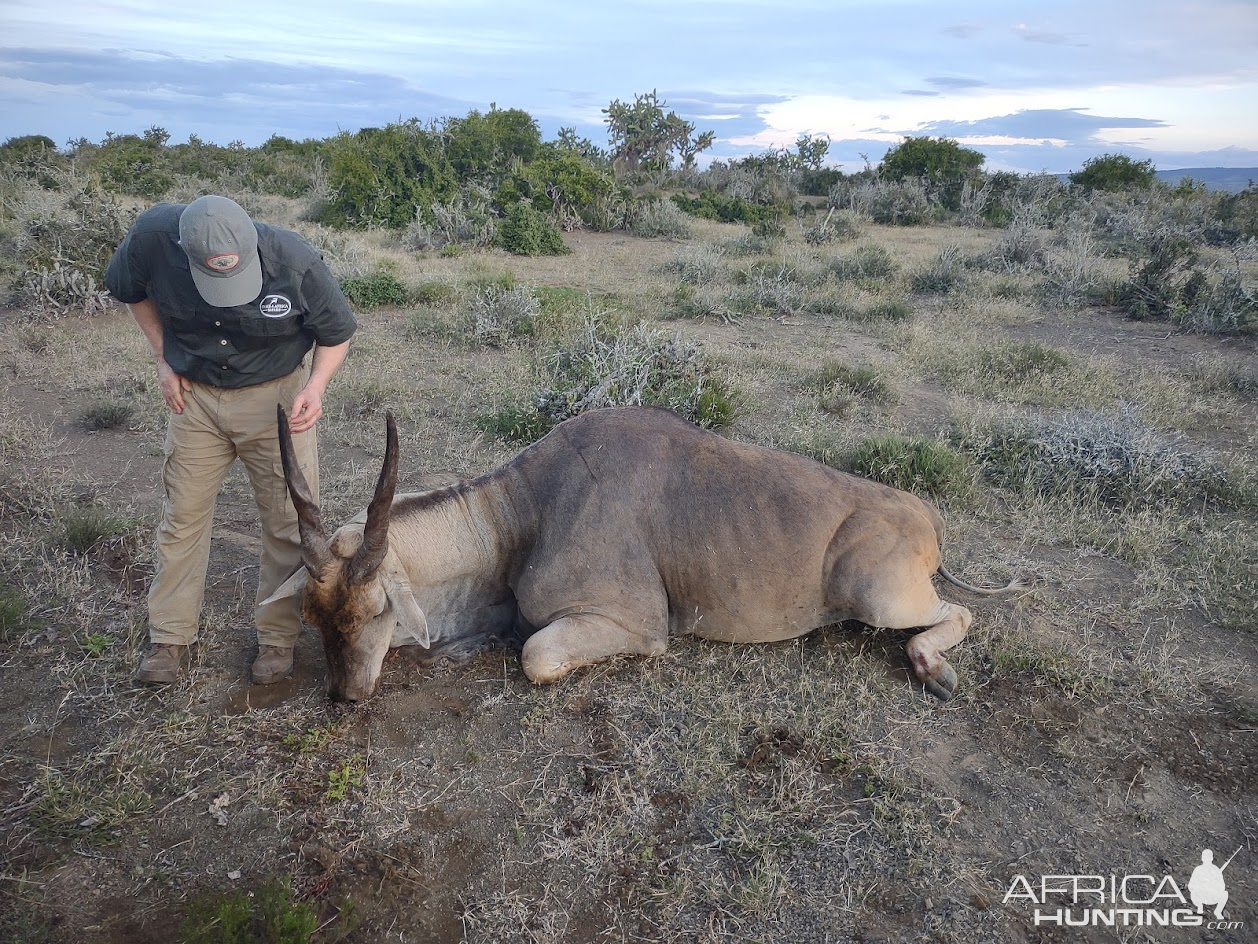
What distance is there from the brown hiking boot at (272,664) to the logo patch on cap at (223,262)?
2.01 m

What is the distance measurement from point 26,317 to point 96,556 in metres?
7.71

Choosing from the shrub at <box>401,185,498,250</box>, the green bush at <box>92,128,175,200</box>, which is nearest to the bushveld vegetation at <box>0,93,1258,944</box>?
the shrub at <box>401,185,498,250</box>

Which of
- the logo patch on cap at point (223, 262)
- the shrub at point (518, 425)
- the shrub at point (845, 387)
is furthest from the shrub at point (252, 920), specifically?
the shrub at point (845, 387)

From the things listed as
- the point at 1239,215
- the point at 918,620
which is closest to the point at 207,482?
the point at 918,620

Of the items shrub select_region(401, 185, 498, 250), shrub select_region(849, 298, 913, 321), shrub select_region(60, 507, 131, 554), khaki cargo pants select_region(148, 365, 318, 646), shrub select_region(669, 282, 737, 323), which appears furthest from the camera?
shrub select_region(401, 185, 498, 250)

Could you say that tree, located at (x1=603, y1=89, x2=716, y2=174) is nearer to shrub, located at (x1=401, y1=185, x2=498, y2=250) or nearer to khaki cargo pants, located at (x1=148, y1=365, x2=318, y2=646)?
shrub, located at (x1=401, y1=185, x2=498, y2=250)

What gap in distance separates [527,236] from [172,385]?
13.8 meters

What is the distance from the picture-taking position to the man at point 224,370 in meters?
3.99

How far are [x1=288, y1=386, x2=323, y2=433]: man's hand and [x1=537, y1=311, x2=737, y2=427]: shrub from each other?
132 inches

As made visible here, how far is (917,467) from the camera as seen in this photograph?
22.0 feet

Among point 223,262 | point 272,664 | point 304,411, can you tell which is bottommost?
point 272,664

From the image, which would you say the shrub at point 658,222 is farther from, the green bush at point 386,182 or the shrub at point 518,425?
the shrub at point 518,425

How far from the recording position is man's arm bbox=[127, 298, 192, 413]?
4228mm

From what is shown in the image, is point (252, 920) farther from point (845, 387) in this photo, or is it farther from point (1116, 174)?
point (1116, 174)
